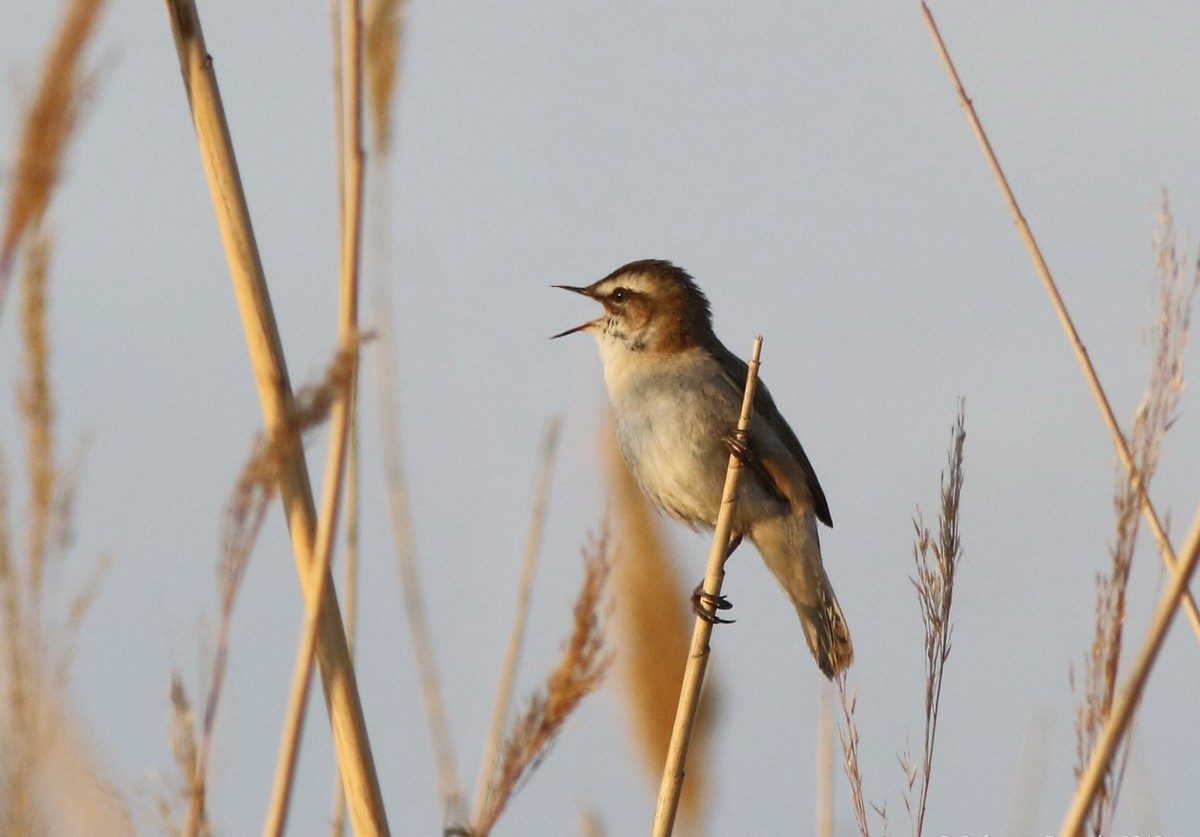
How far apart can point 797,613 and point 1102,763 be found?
282 centimetres

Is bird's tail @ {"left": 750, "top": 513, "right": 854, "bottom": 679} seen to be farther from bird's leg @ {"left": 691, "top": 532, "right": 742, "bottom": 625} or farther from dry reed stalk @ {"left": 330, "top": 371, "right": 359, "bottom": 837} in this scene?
dry reed stalk @ {"left": 330, "top": 371, "right": 359, "bottom": 837}

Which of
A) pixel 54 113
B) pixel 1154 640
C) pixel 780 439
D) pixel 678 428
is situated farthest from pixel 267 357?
pixel 780 439

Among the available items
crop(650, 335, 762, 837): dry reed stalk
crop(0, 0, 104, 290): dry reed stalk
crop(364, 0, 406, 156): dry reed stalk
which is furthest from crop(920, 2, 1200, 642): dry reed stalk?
crop(0, 0, 104, 290): dry reed stalk

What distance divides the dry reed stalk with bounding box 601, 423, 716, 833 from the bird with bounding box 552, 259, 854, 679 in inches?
25.1

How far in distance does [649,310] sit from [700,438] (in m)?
0.63

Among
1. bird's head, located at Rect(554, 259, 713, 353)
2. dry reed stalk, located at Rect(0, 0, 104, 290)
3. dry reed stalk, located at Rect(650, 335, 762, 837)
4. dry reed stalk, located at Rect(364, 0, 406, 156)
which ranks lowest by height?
dry reed stalk, located at Rect(650, 335, 762, 837)

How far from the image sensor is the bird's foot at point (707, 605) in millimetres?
2875

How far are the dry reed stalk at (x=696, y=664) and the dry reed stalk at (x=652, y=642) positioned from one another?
26cm

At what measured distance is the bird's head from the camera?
455 centimetres

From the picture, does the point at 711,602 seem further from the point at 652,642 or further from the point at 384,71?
the point at 384,71

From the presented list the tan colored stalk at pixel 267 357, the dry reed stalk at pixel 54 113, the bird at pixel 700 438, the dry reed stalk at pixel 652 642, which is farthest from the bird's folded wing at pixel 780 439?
the dry reed stalk at pixel 54 113

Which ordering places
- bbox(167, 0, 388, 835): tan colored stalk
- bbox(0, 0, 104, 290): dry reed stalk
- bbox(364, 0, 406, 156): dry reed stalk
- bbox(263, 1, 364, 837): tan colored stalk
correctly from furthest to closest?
bbox(364, 0, 406, 156): dry reed stalk, bbox(167, 0, 388, 835): tan colored stalk, bbox(263, 1, 364, 837): tan colored stalk, bbox(0, 0, 104, 290): dry reed stalk

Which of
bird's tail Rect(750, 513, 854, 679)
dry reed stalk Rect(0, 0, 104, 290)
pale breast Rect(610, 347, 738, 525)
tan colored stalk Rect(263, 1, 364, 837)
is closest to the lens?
dry reed stalk Rect(0, 0, 104, 290)

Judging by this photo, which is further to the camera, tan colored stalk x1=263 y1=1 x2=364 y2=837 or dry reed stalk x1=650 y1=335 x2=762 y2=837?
dry reed stalk x1=650 y1=335 x2=762 y2=837
